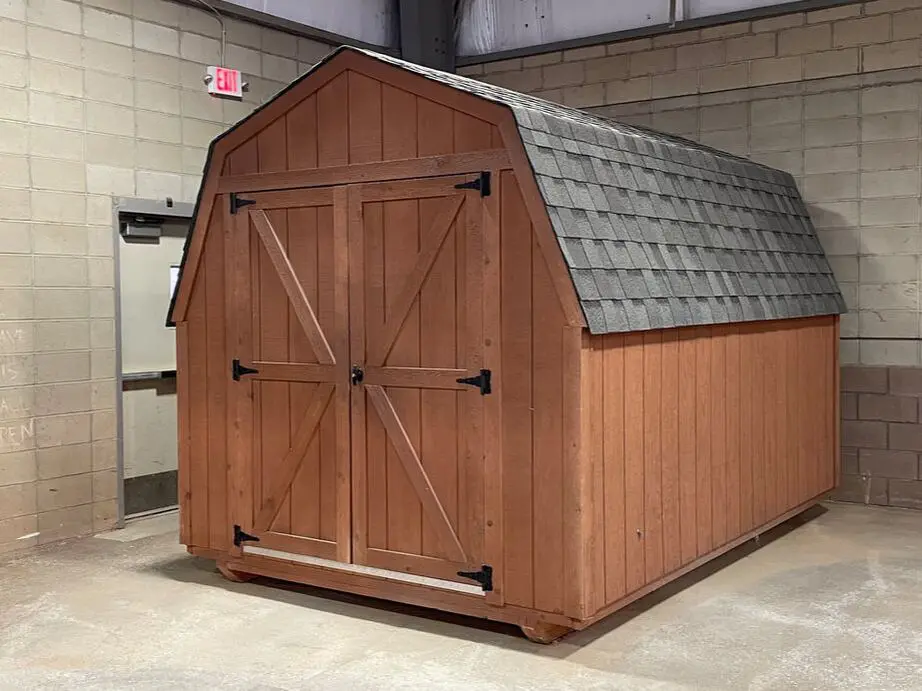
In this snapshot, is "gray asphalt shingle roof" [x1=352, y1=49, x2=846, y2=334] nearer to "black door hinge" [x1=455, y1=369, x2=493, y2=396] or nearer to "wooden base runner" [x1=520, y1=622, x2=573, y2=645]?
"black door hinge" [x1=455, y1=369, x2=493, y2=396]

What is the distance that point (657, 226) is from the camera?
16.8ft

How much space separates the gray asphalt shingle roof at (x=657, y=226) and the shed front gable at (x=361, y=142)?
2.3 inches

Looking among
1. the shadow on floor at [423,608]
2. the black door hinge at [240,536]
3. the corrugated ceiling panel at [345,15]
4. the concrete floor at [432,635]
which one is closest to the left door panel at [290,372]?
the black door hinge at [240,536]

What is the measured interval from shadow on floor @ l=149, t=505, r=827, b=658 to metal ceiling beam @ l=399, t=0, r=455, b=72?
471 cm

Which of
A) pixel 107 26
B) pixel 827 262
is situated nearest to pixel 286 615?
pixel 107 26

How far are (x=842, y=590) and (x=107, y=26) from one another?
529 cm

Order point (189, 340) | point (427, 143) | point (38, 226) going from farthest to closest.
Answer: point (38, 226) < point (189, 340) < point (427, 143)

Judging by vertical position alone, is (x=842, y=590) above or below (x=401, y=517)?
below

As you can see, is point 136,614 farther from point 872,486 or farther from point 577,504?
point 872,486

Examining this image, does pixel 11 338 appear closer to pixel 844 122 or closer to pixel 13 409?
pixel 13 409

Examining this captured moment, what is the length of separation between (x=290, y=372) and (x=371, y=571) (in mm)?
1027

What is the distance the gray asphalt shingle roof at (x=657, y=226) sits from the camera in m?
4.46

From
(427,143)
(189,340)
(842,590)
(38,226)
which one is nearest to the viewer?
(427,143)

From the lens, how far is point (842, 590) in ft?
17.2
